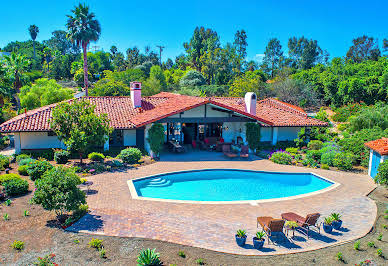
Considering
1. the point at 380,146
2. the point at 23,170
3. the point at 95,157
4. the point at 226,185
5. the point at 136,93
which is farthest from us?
the point at 136,93

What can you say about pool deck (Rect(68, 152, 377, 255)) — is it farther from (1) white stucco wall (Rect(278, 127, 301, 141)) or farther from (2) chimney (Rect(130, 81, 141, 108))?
(2) chimney (Rect(130, 81, 141, 108))

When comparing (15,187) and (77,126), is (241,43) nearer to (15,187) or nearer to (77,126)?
(77,126)

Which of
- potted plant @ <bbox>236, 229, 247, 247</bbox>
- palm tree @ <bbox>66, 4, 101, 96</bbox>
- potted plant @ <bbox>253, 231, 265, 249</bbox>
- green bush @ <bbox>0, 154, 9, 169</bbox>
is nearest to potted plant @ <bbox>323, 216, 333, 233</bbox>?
potted plant @ <bbox>253, 231, 265, 249</bbox>

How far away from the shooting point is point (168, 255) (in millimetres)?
9781

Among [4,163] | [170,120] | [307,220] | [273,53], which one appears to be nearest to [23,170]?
[4,163]

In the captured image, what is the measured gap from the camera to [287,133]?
28281mm

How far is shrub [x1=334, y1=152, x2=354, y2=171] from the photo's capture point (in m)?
21.0

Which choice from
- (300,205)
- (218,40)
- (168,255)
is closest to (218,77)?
(218,40)

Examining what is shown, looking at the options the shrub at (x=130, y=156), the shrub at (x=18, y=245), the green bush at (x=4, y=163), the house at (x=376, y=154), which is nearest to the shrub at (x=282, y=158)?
the house at (x=376, y=154)

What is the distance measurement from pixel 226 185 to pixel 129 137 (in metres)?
10.0

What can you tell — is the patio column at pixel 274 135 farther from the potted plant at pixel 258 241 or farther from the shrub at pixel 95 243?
the shrub at pixel 95 243

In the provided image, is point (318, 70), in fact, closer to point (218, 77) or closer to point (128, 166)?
point (218, 77)

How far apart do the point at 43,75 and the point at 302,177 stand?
77.3m

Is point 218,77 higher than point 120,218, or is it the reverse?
point 218,77
